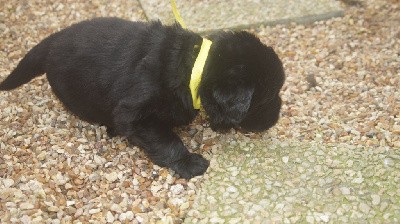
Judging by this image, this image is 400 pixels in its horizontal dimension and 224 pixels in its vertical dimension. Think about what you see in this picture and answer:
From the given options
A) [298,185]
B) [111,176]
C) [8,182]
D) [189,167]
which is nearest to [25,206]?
[8,182]

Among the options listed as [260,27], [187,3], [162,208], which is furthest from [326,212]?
[187,3]

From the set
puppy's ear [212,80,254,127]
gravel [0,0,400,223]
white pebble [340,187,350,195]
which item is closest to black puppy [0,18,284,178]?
puppy's ear [212,80,254,127]

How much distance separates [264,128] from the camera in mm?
3402

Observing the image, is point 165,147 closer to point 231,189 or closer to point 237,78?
point 231,189

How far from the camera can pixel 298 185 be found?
3172 millimetres

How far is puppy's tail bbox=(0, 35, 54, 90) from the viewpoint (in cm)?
349

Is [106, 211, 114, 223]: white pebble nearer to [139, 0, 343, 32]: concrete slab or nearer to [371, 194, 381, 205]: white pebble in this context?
[371, 194, 381, 205]: white pebble

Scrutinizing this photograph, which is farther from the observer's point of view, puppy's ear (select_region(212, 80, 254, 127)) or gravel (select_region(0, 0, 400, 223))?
gravel (select_region(0, 0, 400, 223))

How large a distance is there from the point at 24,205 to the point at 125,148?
826 millimetres

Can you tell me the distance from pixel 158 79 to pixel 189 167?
2.11 ft

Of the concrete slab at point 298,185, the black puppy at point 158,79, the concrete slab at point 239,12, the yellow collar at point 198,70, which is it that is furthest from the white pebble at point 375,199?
the concrete slab at point 239,12

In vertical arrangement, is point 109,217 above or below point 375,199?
above

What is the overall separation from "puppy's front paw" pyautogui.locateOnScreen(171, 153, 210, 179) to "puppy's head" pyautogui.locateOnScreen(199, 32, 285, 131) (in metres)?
0.31

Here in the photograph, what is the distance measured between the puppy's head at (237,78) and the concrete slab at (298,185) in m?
0.37
